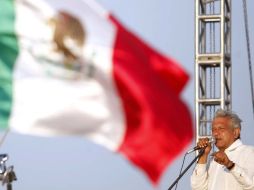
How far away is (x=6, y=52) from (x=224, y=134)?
6.69 ft

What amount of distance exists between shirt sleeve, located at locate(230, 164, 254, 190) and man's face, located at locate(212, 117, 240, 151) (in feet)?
0.84

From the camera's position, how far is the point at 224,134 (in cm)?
616

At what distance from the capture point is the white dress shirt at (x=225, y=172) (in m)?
6.11

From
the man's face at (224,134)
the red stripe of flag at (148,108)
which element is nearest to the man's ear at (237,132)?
the man's face at (224,134)

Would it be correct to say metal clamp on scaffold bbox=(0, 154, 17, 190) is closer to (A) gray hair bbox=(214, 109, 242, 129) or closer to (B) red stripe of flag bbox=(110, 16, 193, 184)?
(A) gray hair bbox=(214, 109, 242, 129)

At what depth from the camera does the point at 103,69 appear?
14.7 feet

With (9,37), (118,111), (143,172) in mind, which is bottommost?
(143,172)

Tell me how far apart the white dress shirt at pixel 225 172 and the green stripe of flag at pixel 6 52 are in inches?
80.3

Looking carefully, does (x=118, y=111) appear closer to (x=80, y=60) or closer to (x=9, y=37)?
(x=80, y=60)

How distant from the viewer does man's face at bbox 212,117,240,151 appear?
6.15 m

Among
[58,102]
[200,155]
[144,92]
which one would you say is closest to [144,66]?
[144,92]

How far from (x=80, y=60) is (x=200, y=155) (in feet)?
6.35

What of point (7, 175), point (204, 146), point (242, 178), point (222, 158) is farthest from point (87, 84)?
point (7, 175)

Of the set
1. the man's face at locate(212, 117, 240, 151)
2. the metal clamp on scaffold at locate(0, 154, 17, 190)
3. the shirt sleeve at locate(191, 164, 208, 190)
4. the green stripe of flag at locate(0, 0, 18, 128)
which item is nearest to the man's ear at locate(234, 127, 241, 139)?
the man's face at locate(212, 117, 240, 151)
